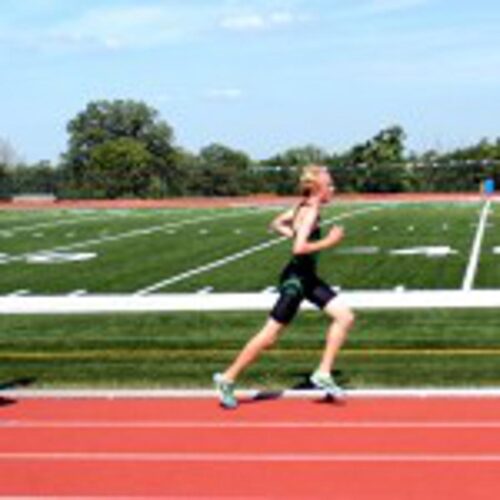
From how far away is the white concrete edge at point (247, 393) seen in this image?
405 inches

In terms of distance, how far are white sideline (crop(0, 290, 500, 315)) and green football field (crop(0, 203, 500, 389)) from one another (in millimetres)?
600

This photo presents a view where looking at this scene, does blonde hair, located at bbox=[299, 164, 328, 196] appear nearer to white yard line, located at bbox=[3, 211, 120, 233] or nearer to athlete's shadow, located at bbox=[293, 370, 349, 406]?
athlete's shadow, located at bbox=[293, 370, 349, 406]

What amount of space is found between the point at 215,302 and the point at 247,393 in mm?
7413

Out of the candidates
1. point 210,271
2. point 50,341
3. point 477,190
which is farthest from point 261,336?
point 477,190

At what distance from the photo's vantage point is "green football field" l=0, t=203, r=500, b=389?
38.5 ft

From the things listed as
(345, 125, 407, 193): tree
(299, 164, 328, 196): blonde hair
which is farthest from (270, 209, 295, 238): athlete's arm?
(345, 125, 407, 193): tree

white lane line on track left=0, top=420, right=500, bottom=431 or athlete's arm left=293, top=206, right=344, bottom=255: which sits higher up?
athlete's arm left=293, top=206, right=344, bottom=255

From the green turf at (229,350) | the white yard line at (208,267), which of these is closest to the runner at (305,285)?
the green turf at (229,350)

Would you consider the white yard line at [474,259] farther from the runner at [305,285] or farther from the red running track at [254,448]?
the red running track at [254,448]

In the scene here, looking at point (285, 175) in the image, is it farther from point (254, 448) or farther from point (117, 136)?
point (254, 448)

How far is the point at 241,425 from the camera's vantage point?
9359 mm

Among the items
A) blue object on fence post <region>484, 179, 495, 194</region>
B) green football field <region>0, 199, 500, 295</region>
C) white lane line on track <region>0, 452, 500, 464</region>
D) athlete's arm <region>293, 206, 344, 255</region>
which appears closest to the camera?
white lane line on track <region>0, 452, 500, 464</region>

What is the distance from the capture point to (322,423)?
9367mm

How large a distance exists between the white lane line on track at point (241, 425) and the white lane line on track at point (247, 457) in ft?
2.68
